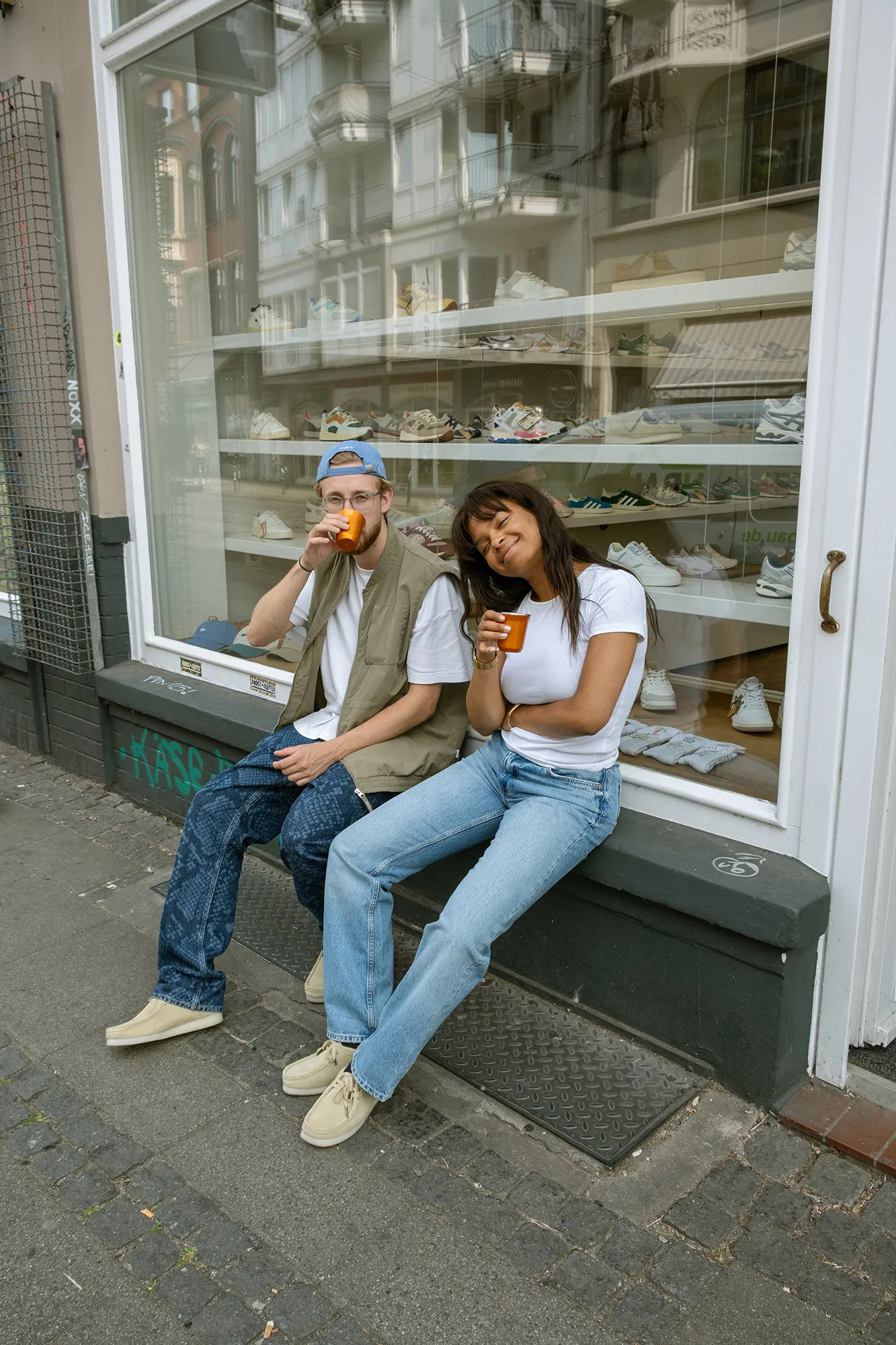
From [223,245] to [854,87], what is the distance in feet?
10.6

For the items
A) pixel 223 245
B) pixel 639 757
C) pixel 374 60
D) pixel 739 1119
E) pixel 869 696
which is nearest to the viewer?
pixel 869 696

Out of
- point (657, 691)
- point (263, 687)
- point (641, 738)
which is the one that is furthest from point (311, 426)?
point (641, 738)

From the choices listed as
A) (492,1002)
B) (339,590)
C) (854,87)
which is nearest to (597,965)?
(492,1002)

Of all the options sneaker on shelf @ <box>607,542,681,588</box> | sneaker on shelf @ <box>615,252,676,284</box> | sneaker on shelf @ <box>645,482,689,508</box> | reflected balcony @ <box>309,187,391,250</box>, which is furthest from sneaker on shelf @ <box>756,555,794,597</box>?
reflected balcony @ <box>309,187,391,250</box>

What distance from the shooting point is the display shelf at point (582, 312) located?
282cm

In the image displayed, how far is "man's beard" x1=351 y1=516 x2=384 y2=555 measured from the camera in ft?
9.40

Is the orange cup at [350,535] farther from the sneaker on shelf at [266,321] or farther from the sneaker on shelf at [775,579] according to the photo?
the sneaker on shelf at [266,321]

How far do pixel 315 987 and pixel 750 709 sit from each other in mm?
1485

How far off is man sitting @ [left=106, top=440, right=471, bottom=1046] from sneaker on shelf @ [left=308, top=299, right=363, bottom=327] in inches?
63.7

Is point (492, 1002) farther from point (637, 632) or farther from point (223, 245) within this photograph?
point (223, 245)

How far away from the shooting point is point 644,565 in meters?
3.27

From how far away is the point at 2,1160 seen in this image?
2.41 m

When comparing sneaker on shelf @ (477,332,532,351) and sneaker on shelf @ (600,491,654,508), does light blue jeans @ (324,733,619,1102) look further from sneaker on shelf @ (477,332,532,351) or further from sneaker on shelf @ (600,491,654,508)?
sneaker on shelf @ (477,332,532,351)

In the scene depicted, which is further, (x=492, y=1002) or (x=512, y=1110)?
(x=492, y=1002)
